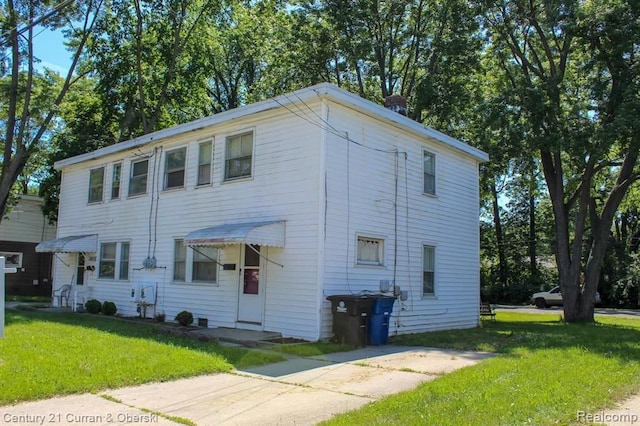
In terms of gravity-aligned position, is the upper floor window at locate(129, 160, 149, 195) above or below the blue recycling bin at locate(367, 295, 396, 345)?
above

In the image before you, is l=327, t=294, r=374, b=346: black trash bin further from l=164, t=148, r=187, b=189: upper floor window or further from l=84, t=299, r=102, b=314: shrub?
l=84, t=299, r=102, b=314: shrub

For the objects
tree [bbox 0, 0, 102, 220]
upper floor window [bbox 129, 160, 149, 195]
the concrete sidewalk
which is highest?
tree [bbox 0, 0, 102, 220]

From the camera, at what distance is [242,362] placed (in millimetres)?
9055

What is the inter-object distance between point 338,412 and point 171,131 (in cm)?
1157

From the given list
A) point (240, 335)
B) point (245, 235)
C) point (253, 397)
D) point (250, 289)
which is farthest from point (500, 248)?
point (253, 397)

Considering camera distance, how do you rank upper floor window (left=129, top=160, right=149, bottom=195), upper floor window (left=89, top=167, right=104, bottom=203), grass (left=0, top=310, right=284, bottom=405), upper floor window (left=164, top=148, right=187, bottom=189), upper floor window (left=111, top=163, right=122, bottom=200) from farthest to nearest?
upper floor window (left=89, top=167, right=104, bottom=203), upper floor window (left=111, top=163, right=122, bottom=200), upper floor window (left=129, top=160, right=149, bottom=195), upper floor window (left=164, top=148, right=187, bottom=189), grass (left=0, top=310, right=284, bottom=405)

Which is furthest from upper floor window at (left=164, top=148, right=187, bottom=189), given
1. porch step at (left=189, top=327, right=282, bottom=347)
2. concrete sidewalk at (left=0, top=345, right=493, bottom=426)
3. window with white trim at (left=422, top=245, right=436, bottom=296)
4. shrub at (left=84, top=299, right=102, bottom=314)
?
concrete sidewalk at (left=0, top=345, right=493, bottom=426)

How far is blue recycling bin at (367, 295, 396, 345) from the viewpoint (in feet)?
38.2

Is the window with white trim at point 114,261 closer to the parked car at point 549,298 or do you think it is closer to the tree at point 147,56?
the tree at point 147,56

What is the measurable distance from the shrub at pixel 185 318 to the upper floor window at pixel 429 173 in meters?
7.25

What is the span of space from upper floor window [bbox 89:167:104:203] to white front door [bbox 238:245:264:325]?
314 inches

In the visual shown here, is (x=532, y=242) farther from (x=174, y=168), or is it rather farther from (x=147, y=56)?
(x=174, y=168)

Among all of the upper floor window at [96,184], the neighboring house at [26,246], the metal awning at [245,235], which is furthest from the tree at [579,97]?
the neighboring house at [26,246]

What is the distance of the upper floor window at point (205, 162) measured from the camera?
48.8 feet
